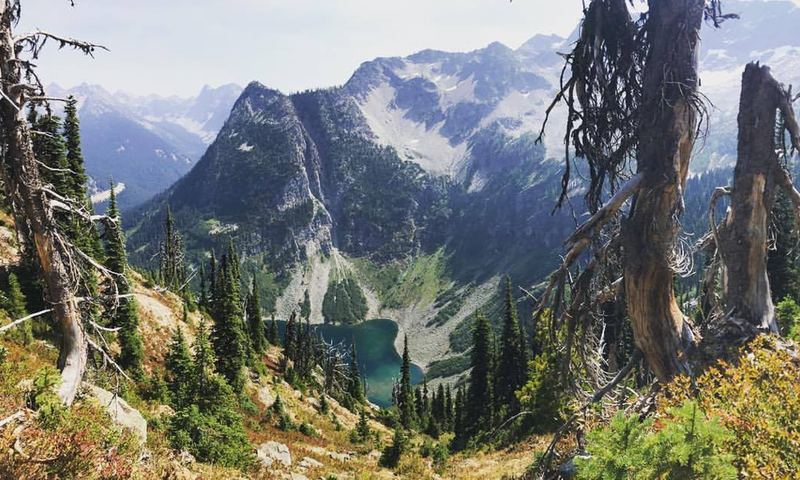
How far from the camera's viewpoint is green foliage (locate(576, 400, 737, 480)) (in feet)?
13.8

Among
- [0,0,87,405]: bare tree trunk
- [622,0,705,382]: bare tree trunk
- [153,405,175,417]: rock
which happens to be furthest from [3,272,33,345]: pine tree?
[622,0,705,382]: bare tree trunk

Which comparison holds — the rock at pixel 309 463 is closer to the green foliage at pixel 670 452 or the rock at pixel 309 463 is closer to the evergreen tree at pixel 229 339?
the green foliage at pixel 670 452

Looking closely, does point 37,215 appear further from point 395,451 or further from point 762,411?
point 395,451

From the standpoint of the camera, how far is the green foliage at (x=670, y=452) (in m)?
4.20

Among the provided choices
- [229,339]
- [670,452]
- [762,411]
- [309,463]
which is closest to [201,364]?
[309,463]

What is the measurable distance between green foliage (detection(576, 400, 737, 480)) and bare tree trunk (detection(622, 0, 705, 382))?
6.67 ft

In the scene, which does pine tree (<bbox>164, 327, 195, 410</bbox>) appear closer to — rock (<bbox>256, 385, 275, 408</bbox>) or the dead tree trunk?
rock (<bbox>256, 385, 275, 408</bbox>)

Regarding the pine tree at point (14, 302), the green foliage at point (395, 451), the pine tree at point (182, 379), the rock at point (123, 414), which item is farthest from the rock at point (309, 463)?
the pine tree at point (14, 302)

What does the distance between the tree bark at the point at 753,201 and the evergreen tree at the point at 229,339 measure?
4220 centimetres

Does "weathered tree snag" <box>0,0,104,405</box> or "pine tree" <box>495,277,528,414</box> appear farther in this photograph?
"pine tree" <box>495,277,528,414</box>

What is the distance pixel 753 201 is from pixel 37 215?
1031 centimetres

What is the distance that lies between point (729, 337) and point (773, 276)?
44.5 m

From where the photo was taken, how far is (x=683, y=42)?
5.93 metres

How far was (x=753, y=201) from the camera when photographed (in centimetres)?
627
